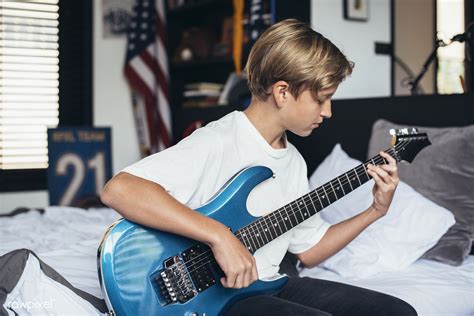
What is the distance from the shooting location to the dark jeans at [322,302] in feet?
4.13

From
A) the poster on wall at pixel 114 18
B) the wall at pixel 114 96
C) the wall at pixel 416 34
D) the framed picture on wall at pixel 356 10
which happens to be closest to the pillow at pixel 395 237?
the framed picture on wall at pixel 356 10

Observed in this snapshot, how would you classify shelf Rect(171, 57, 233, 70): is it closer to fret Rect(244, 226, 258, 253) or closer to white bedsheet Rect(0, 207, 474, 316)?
white bedsheet Rect(0, 207, 474, 316)

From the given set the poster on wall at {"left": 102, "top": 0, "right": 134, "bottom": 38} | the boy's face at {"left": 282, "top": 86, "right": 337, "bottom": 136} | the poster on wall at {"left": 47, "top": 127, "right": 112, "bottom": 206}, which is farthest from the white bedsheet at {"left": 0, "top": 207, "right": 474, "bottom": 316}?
the poster on wall at {"left": 102, "top": 0, "right": 134, "bottom": 38}

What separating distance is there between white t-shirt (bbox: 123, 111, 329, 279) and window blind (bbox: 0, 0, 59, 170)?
3081 mm

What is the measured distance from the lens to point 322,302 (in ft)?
4.62

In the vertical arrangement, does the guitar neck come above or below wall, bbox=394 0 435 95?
below

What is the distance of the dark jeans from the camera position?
1259 millimetres

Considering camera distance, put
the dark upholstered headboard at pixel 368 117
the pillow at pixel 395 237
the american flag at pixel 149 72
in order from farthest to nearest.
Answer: the american flag at pixel 149 72
the dark upholstered headboard at pixel 368 117
the pillow at pixel 395 237

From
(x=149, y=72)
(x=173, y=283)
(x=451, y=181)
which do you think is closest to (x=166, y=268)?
(x=173, y=283)

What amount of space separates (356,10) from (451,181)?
1.74 m

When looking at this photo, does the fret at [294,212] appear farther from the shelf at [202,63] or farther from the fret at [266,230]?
the shelf at [202,63]

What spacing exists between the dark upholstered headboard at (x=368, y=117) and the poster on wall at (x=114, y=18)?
222cm

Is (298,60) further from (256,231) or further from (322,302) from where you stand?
(322,302)

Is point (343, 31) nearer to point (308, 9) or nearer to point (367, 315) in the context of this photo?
point (308, 9)
